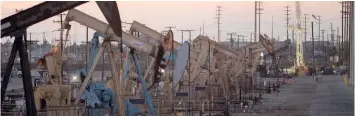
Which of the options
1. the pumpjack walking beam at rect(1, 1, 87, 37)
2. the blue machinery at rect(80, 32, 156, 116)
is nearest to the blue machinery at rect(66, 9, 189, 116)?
the blue machinery at rect(80, 32, 156, 116)

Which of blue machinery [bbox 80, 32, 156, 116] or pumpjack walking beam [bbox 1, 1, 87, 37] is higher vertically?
pumpjack walking beam [bbox 1, 1, 87, 37]

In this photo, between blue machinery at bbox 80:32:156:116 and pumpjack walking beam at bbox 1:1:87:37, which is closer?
pumpjack walking beam at bbox 1:1:87:37

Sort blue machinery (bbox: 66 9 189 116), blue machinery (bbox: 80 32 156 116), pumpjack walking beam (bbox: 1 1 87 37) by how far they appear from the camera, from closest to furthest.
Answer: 1. pumpjack walking beam (bbox: 1 1 87 37)
2. blue machinery (bbox: 66 9 189 116)
3. blue machinery (bbox: 80 32 156 116)

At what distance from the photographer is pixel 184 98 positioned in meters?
22.1

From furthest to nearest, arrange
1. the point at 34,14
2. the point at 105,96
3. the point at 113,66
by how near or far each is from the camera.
Answer: 1. the point at 105,96
2. the point at 113,66
3. the point at 34,14

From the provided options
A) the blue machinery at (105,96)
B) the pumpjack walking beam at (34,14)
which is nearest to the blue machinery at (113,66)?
the blue machinery at (105,96)

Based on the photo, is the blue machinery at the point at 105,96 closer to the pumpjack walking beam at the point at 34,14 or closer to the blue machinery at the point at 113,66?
the blue machinery at the point at 113,66

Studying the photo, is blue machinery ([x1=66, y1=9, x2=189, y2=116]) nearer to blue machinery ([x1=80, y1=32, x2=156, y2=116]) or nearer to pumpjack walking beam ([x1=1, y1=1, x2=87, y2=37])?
blue machinery ([x1=80, y1=32, x2=156, y2=116])

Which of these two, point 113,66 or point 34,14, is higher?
point 34,14

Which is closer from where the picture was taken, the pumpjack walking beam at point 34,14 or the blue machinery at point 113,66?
the pumpjack walking beam at point 34,14

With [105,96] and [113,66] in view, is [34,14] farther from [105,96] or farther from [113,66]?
[105,96]

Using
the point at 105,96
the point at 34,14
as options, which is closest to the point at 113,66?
the point at 105,96

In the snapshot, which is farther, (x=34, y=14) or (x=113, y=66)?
(x=113, y=66)

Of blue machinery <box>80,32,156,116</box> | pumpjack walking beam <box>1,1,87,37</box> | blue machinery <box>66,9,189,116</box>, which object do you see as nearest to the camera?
pumpjack walking beam <box>1,1,87,37</box>
